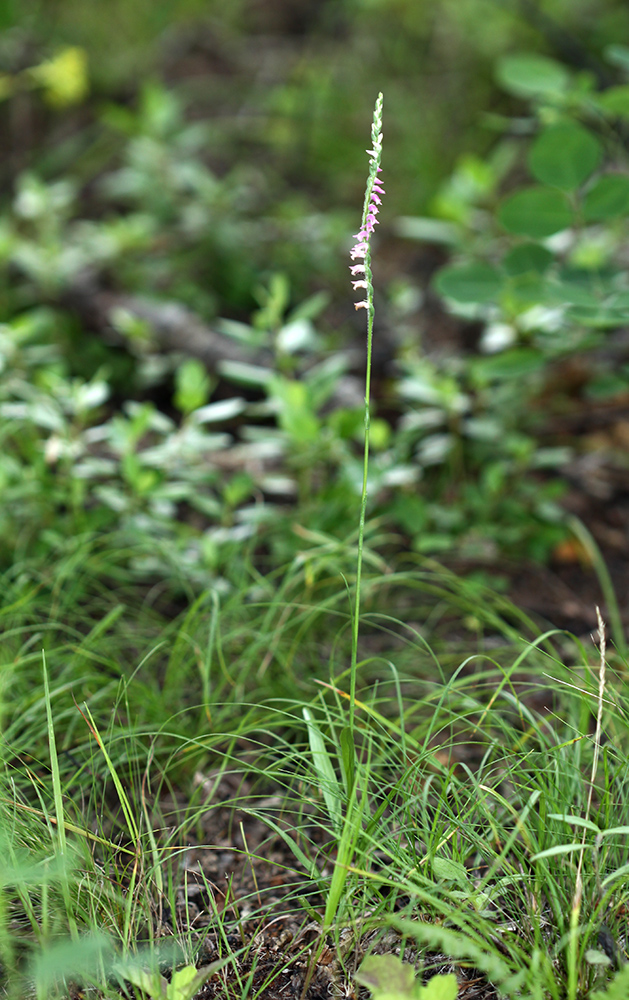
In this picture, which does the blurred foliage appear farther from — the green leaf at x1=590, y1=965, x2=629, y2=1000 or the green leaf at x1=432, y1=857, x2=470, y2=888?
the green leaf at x1=590, y1=965, x2=629, y2=1000

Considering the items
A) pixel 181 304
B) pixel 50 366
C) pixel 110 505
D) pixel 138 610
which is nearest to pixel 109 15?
pixel 181 304

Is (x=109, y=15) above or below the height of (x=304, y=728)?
above

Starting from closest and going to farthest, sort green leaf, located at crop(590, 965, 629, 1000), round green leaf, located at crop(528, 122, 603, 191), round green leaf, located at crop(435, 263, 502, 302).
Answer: green leaf, located at crop(590, 965, 629, 1000)
round green leaf, located at crop(528, 122, 603, 191)
round green leaf, located at crop(435, 263, 502, 302)

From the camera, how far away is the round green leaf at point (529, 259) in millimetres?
1861

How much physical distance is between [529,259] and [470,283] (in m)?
0.16

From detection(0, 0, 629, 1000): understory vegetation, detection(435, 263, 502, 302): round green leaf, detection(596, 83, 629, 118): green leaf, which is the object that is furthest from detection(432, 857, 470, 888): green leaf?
detection(596, 83, 629, 118): green leaf

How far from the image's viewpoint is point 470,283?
1.89 m

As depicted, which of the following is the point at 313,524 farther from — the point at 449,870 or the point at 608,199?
the point at 608,199

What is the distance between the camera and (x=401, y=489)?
6.36ft

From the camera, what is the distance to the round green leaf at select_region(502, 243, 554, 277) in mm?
1861

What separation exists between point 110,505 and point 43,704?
0.62 metres

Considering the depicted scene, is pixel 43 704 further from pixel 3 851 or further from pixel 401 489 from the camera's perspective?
pixel 401 489

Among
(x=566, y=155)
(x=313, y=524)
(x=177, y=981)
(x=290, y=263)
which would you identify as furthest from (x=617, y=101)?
(x=177, y=981)

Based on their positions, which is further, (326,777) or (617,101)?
(617,101)
